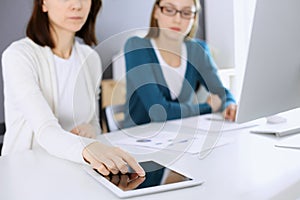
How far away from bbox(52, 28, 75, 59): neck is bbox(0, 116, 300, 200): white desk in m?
0.47

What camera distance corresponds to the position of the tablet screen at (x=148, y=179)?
99 centimetres

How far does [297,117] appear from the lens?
1.73 metres

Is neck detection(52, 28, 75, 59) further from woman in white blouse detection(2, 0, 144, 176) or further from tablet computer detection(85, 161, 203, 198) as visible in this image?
tablet computer detection(85, 161, 203, 198)

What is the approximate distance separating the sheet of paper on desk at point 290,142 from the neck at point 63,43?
2.82 feet

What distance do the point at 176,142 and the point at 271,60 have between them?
1.47 feet

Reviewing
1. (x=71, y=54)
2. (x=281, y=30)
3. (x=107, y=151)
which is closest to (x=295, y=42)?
(x=281, y=30)

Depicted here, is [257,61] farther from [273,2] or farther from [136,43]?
[136,43]

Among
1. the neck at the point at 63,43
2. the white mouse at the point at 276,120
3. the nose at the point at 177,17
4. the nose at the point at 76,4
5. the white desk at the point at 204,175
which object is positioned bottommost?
the white mouse at the point at 276,120

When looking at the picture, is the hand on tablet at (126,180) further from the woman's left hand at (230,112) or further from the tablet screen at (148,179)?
the woman's left hand at (230,112)

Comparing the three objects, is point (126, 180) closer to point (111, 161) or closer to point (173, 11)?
point (111, 161)

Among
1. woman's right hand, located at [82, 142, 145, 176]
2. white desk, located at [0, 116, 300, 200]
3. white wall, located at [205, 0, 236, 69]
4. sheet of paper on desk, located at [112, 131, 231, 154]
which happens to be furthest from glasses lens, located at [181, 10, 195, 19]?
white wall, located at [205, 0, 236, 69]

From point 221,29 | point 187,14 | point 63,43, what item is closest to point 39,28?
point 63,43

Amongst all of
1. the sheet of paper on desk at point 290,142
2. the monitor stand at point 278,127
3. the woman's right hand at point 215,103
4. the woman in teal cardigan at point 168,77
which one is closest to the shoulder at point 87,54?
the woman in teal cardigan at point 168,77

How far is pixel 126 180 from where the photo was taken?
3.37 ft
